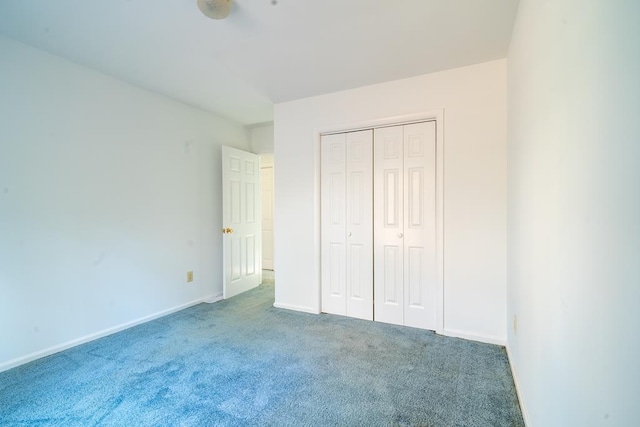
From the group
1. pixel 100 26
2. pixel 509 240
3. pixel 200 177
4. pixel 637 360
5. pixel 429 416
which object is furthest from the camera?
pixel 200 177

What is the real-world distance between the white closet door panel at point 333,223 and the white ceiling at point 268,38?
2.26ft

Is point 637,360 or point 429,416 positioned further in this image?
point 429,416

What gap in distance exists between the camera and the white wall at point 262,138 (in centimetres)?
439

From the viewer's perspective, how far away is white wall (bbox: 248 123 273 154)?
4395 mm

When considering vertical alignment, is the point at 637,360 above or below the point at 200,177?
below

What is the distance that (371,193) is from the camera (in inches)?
117

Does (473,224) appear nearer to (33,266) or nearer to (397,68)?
(397,68)

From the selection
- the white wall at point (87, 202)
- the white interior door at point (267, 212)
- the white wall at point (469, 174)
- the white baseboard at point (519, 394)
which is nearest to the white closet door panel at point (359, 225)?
the white wall at point (469, 174)

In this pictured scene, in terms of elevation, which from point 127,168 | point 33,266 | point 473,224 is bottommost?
point 33,266

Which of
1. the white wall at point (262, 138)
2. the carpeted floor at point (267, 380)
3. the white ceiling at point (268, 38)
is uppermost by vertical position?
the white ceiling at point (268, 38)

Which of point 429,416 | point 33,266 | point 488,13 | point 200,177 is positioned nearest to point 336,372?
point 429,416

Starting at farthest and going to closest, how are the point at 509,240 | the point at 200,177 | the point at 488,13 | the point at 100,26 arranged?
the point at 200,177 → the point at 509,240 → the point at 100,26 → the point at 488,13

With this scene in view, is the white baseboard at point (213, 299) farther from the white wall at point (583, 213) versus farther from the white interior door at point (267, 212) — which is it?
the white wall at point (583, 213)

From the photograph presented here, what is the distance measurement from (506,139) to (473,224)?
742 mm
